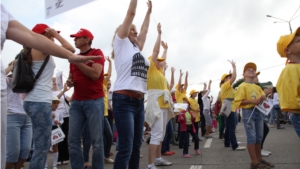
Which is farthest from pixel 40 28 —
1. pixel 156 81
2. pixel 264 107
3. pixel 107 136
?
pixel 264 107

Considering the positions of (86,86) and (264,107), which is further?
(264,107)

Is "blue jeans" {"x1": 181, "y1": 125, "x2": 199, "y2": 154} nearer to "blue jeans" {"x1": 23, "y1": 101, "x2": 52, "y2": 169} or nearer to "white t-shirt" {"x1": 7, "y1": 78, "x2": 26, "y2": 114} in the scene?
"white t-shirt" {"x1": 7, "y1": 78, "x2": 26, "y2": 114}

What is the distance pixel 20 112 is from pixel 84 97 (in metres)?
1.04

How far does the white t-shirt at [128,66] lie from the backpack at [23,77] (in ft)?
2.96

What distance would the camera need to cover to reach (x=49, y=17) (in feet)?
8.60

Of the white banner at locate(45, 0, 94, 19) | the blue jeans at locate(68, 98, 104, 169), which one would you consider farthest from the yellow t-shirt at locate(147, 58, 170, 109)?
the white banner at locate(45, 0, 94, 19)

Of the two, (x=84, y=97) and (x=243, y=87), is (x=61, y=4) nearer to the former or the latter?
(x=84, y=97)

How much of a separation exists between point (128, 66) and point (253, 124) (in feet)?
9.29

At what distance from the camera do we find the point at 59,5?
2.59 meters

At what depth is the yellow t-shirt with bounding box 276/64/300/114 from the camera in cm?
315

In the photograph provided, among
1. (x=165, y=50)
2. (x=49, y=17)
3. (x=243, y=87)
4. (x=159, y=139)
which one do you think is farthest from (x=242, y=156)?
(x=49, y=17)

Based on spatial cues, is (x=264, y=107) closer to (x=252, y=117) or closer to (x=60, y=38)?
(x=252, y=117)

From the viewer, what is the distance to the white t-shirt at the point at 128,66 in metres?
3.53

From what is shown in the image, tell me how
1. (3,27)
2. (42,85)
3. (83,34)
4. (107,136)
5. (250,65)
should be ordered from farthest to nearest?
(107,136) → (250,65) → (83,34) → (42,85) → (3,27)
